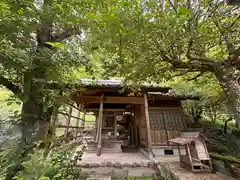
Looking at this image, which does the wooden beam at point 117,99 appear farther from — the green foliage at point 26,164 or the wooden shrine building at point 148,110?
the green foliage at point 26,164

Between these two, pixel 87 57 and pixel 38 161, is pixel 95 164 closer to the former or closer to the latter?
pixel 38 161

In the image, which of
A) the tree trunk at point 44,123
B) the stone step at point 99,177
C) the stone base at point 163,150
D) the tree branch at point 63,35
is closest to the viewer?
the tree trunk at point 44,123

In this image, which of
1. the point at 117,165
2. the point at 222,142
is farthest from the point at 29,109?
the point at 222,142

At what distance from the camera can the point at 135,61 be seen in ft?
12.2

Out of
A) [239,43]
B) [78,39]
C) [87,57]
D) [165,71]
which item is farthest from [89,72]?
[239,43]

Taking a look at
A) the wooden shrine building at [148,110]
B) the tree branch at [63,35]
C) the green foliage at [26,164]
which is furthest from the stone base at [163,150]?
the tree branch at [63,35]

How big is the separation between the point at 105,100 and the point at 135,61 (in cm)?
327

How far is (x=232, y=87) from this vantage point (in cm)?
304

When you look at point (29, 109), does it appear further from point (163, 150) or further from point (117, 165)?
point (163, 150)

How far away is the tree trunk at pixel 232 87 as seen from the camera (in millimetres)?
2949

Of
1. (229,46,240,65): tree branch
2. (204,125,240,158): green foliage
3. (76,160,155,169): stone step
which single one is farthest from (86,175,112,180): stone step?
(229,46,240,65): tree branch

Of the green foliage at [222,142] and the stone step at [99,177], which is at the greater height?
the green foliage at [222,142]

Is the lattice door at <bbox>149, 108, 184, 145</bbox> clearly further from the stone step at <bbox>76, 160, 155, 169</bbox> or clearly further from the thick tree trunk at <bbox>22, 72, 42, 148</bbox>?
the thick tree trunk at <bbox>22, 72, 42, 148</bbox>

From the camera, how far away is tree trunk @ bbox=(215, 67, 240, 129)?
116 inches
